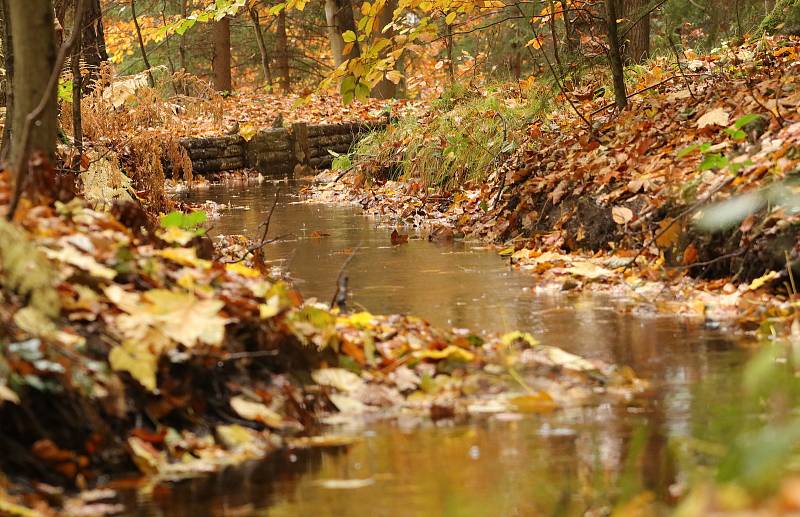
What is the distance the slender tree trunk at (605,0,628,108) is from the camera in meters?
9.52

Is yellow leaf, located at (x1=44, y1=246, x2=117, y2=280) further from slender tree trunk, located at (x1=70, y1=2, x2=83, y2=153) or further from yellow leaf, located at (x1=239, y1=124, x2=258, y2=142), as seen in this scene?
yellow leaf, located at (x1=239, y1=124, x2=258, y2=142)

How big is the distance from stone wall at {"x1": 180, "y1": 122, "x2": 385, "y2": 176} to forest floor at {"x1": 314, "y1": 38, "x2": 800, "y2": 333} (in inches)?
272

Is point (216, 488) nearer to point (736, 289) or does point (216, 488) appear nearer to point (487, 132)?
point (736, 289)

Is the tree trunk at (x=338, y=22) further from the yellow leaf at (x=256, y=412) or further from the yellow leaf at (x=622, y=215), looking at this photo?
the yellow leaf at (x=256, y=412)

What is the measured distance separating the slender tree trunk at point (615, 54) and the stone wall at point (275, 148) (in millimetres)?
9576

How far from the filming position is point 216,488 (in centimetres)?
331

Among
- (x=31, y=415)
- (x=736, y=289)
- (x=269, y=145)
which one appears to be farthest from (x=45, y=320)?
(x=269, y=145)

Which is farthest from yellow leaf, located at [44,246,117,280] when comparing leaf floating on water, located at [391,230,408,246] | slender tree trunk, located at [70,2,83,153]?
slender tree trunk, located at [70,2,83,153]

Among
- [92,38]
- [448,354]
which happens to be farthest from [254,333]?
[92,38]

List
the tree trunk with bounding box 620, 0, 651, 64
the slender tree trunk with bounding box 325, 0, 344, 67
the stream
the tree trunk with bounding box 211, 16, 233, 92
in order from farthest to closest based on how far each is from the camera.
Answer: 1. the tree trunk with bounding box 211, 16, 233, 92
2. the slender tree trunk with bounding box 325, 0, 344, 67
3. the tree trunk with bounding box 620, 0, 651, 64
4. the stream

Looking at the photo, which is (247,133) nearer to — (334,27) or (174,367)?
(334,27)

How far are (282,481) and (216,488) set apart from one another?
0.20 m

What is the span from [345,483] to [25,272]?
1.22 m

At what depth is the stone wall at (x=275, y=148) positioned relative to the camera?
1927 cm
